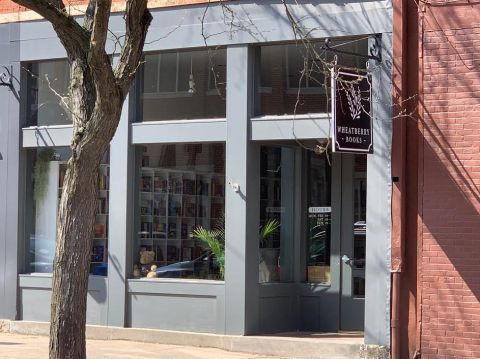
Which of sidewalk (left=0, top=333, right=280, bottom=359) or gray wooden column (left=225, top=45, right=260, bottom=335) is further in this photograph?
gray wooden column (left=225, top=45, right=260, bottom=335)

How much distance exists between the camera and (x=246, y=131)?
12.5m

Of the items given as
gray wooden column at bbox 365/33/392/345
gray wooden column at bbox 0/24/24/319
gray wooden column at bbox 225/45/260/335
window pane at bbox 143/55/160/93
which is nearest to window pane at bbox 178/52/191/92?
window pane at bbox 143/55/160/93

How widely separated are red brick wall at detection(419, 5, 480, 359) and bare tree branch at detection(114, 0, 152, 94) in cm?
448

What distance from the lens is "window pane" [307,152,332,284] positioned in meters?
13.3

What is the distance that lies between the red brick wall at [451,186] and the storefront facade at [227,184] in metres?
0.71

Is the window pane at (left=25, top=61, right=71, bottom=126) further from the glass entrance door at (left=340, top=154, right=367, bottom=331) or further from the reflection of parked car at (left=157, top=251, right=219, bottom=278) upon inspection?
the glass entrance door at (left=340, top=154, right=367, bottom=331)

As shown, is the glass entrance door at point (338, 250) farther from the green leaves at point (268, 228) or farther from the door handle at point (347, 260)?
the green leaves at point (268, 228)

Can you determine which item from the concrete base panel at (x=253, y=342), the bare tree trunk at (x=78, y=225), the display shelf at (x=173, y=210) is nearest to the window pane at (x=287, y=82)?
the display shelf at (x=173, y=210)

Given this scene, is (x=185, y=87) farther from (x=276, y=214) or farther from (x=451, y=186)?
(x=451, y=186)

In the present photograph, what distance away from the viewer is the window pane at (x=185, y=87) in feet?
42.8

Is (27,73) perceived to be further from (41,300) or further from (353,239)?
(353,239)

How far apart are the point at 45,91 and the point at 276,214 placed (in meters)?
4.39

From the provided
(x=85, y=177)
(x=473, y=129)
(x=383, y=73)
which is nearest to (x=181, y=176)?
(x=383, y=73)

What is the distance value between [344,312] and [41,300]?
4.77 m
